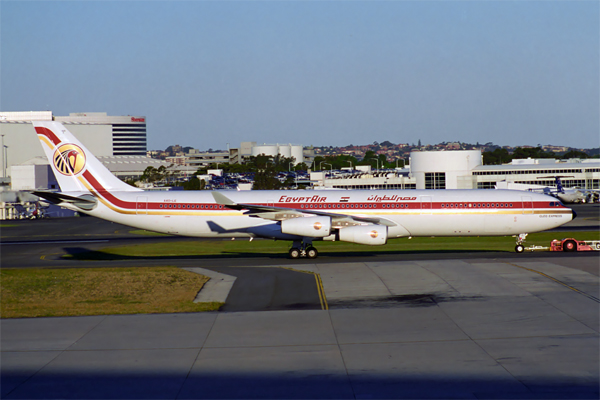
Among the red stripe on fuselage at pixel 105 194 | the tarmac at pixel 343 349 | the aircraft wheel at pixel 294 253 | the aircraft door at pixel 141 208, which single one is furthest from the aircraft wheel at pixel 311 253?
the tarmac at pixel 343 349

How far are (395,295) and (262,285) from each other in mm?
6651

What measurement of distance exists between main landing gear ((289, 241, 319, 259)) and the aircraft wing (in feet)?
6.67

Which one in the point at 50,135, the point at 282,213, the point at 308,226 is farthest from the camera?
the point at 50,135

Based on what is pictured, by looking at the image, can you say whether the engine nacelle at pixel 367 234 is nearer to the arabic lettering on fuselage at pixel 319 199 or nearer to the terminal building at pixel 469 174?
the arabic lettering on fuselage at pixel 319 199

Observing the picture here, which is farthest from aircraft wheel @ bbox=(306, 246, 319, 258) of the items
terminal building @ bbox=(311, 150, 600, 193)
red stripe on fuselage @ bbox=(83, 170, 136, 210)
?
terminal building @ bbox=(311, 150, 600, 193)

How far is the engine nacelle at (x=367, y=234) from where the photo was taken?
36344 mm

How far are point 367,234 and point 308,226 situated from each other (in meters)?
3.75

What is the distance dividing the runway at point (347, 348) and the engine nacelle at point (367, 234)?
9776 millimetres

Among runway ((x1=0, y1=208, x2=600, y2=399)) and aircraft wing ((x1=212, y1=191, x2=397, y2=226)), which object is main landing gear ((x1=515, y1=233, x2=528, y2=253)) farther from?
runway ((x1=0, y1=208, x2=600, y2=399))

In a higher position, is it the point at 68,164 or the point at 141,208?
the point at 68,164

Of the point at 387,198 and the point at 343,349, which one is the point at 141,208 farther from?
the point at 343,349

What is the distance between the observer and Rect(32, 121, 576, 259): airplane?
125 feet

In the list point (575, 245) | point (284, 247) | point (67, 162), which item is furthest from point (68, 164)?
point (575, 245)

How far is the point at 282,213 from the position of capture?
38312mm
